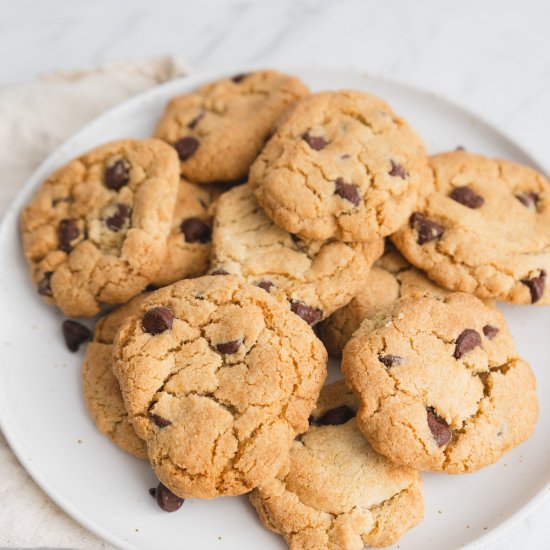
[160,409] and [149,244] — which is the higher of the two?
[149,244]

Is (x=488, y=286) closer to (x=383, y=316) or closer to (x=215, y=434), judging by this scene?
(x=383, y=316)

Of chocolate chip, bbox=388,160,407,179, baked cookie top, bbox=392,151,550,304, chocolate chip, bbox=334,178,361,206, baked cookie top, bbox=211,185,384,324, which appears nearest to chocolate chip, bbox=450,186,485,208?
baked cookie top, bbox=392,151,550,304

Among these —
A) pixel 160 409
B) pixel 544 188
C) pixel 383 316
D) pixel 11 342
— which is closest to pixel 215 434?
pixel 160 409

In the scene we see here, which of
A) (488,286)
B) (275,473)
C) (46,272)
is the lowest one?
(46,272)

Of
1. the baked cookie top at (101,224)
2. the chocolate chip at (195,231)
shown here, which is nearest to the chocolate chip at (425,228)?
the chocolate chip at (195,231)

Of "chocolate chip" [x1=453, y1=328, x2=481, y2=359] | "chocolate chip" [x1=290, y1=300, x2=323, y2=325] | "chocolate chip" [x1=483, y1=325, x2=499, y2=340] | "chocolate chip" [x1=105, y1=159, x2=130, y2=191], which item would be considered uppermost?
"chocolate chip" [x1=483, y1=325, x2=499, y2=340]

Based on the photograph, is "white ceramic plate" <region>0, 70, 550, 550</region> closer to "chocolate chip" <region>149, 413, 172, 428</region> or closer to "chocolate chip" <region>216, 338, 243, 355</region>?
"chocolate chip" <region>149, 413, 172, 428</region>

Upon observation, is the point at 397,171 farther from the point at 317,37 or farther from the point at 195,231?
the point at 317,37
